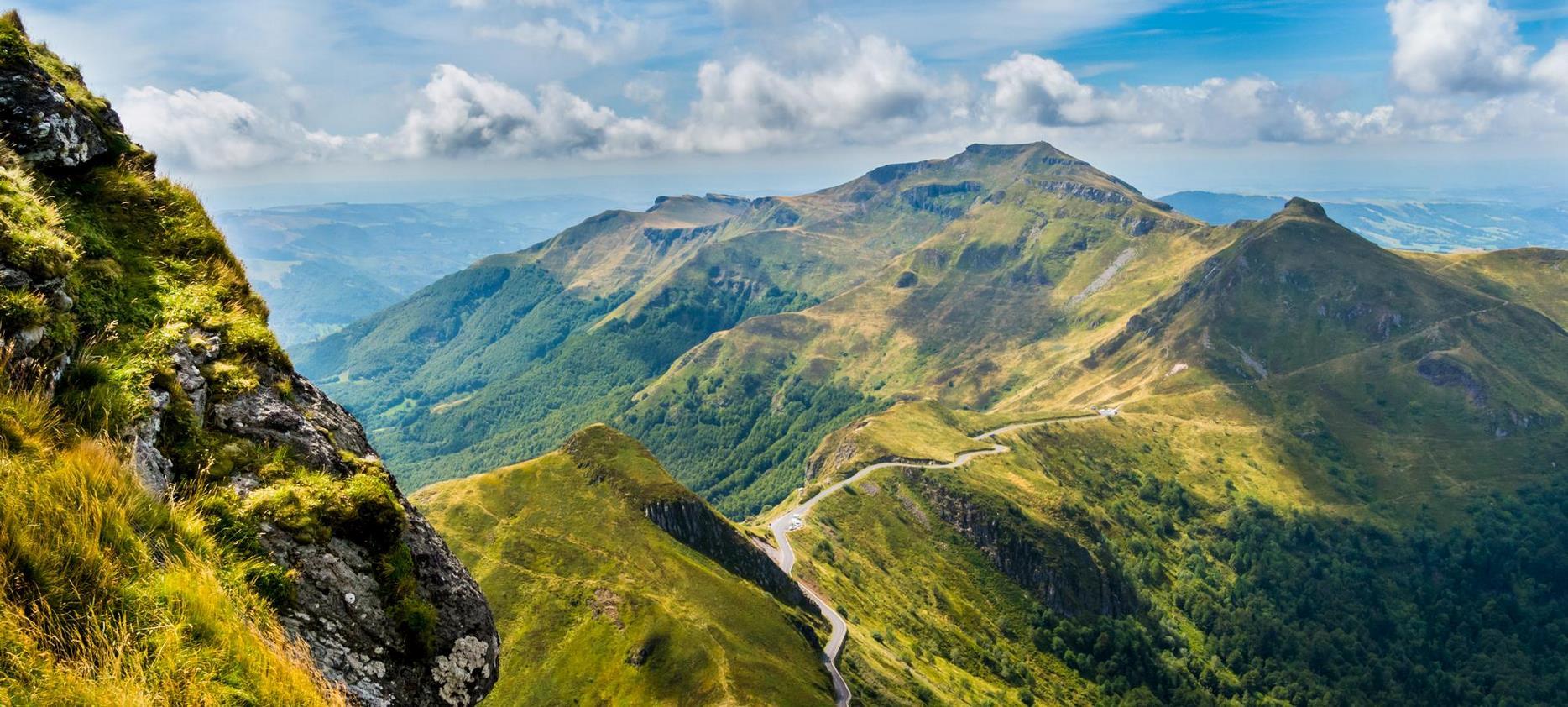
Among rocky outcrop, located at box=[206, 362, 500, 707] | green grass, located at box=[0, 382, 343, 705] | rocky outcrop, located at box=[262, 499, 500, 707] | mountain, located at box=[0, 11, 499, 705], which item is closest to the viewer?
green grass, located at box=[0, 382, 343, 705]

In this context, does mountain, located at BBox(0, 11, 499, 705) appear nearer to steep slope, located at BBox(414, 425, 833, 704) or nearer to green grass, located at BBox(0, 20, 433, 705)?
green grass, located at BBox(0, 20, 433, 705)

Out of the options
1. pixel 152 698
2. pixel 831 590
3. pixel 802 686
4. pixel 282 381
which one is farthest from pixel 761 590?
pixel 152 698

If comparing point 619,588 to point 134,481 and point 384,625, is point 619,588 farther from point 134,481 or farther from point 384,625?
point 134,481

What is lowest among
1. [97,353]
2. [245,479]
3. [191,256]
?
[245,479]

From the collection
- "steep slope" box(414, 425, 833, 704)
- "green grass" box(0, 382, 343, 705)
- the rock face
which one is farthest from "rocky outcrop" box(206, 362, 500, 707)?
"steep slope" box(414, 425, 833, 704)

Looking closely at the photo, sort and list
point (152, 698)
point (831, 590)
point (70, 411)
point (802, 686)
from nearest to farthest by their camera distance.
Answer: point (152, 698)
point (70, 411)
point (802, 686)
point (831, 590)

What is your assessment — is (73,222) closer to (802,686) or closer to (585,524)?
(802,686)

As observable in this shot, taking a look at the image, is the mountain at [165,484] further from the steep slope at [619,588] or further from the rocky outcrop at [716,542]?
the rocky outcrop at [716,542]
